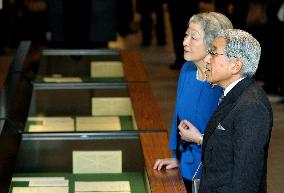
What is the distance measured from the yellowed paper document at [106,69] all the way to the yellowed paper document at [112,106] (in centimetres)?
134

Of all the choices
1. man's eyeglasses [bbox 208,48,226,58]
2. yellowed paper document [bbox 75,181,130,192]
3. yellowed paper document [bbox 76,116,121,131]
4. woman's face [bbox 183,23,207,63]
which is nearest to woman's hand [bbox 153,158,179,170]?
yellowed paper document [bbox 75,181,130,192]

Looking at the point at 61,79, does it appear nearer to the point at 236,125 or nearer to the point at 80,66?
the point at 80,66

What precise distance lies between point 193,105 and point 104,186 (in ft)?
2.97

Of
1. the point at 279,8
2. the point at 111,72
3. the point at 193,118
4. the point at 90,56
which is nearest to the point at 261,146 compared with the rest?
the point at 193,118

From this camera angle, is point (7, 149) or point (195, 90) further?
point (7, 149)

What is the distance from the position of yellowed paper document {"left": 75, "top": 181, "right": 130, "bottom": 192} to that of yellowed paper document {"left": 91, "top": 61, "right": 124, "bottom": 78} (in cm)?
359

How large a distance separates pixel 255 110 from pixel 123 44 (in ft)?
42.8

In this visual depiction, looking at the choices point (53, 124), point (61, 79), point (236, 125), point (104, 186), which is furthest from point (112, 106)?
point (236, 125)

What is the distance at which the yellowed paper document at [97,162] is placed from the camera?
563 cm

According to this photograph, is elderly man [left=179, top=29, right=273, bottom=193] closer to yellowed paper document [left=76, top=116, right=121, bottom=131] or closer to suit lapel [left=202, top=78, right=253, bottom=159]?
suit lapel [left=202, top=78, right=253, bottom=159]

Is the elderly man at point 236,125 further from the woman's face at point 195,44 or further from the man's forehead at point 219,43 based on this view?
the woman's face at point 195,44

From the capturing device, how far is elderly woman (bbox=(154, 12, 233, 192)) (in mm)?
4707

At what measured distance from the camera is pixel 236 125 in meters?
3.84

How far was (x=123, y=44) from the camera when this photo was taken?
661 inches
